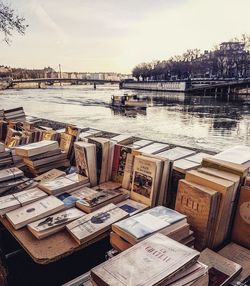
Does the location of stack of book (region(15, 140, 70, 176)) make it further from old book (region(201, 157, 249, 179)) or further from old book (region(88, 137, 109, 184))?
old book (region(201, 157, 249, 179))

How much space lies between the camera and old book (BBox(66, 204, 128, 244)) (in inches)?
69.9

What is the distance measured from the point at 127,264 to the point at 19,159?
222 cm

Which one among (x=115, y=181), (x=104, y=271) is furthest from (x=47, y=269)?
(x=104, y=271)

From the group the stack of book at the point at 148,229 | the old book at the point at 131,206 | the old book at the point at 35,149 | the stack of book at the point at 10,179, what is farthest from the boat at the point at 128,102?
the stack of book at the point at 148,229

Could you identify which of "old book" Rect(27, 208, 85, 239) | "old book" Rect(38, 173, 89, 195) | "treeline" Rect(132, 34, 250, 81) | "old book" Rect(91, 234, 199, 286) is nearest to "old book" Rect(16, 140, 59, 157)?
"old book" Rect(38, 173, 89, 195)

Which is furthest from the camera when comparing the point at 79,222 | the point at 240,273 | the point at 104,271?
the point at 79,222

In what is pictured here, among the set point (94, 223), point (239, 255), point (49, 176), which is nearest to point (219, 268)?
point (239, 255)

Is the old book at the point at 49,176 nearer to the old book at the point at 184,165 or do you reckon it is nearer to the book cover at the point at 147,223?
the old book at the point at 184,165

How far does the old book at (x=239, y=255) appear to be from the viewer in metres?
1.62

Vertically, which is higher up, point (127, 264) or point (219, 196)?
point (219, 196)

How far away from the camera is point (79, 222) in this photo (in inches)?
75.1

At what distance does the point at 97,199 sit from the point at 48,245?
21.6 inches

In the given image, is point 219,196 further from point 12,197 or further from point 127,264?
point 12,197

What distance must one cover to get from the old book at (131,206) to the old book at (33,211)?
47cm
